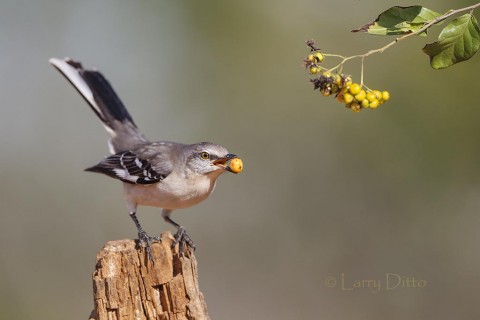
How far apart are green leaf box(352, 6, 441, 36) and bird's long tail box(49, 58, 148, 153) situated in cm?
401

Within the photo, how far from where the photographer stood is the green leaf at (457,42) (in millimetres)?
2619

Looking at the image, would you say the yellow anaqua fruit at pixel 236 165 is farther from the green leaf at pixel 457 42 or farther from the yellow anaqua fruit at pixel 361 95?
the green leaf at pixel 457 42

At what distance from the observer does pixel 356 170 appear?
357 inches

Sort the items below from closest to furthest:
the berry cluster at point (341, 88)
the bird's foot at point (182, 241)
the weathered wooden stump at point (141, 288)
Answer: the berry cluster at point (341, 88) → the weathered wooden stump at point (141, 288) → the bird's foot at point (182, 241)

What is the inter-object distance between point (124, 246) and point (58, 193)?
19.1 feet

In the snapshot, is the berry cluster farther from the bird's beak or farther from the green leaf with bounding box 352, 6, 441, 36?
the bird's beak

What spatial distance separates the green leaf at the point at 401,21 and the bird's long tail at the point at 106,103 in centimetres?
401

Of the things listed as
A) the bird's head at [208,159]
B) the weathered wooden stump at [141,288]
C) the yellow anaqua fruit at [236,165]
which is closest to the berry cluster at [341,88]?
the weathered wooden stump at [141,288]

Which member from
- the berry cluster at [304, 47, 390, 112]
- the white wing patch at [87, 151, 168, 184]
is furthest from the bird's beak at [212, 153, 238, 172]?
the berry cluster at [304, 47, 390, 112]

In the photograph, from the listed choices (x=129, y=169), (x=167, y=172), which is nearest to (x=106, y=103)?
(x=129, y=169)

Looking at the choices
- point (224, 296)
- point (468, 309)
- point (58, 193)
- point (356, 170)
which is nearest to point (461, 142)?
point (356, 170)

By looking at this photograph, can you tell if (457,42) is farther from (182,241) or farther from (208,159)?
(208,159)

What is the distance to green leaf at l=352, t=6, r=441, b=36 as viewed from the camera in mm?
2602

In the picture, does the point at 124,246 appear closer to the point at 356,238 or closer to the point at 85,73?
the point at 85,73
